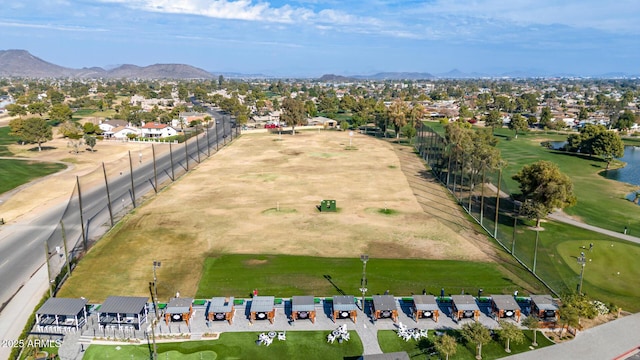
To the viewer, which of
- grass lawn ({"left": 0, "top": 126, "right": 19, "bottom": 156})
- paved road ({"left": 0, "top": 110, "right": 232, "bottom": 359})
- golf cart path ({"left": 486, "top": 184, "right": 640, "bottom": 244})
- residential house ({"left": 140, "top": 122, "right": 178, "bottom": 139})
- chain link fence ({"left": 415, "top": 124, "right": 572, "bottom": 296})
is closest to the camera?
paved road ({"left": 0, "top": 110, "right": 232, "bottom": 359})

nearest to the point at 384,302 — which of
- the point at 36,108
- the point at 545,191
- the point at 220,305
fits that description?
the point at 220,305

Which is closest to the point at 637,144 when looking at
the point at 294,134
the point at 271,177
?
the point at 294,134

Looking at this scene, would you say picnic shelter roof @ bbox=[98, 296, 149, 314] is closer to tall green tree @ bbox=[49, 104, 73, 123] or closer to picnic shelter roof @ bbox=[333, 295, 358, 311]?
picnic shelter roof @ bbox=[333, 295, 358, 311]

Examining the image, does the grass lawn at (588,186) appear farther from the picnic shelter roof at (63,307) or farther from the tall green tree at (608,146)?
the picnic shelter roof at (63,307)

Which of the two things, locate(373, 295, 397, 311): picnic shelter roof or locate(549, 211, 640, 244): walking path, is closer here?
locate(373, 295, 397, 311): picnic shelter roof

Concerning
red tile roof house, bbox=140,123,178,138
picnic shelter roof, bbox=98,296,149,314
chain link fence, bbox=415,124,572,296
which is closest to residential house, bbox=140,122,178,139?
red tile roof house, bbox=140,123,178,138

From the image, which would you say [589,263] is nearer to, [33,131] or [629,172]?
[629,172]
